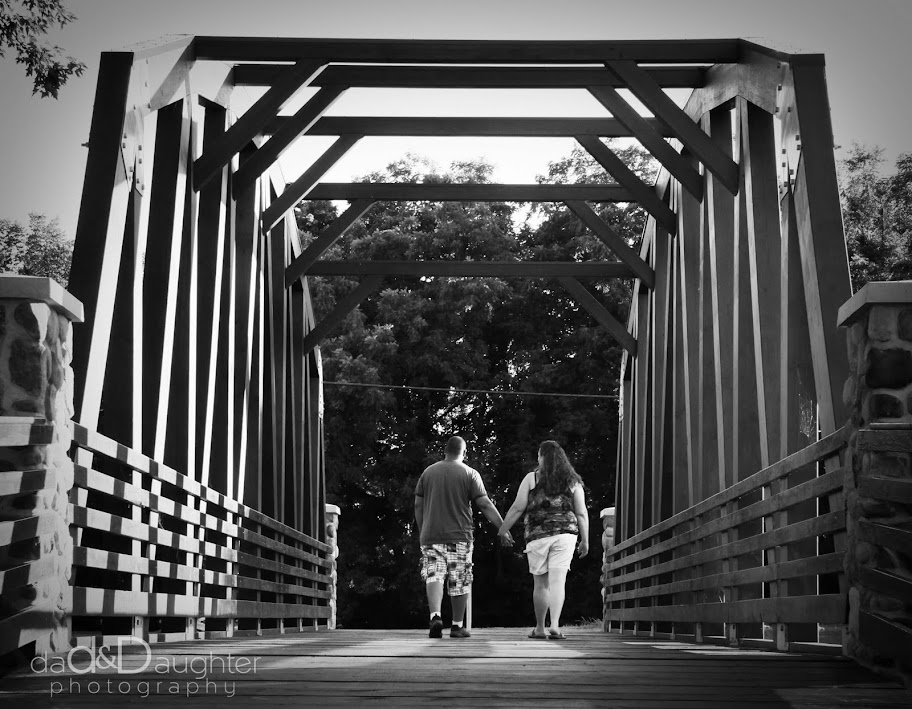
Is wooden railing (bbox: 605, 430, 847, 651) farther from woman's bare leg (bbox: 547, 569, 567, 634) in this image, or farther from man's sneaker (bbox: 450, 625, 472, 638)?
man's sneaker (bbox: 450, 625, 472, 638)

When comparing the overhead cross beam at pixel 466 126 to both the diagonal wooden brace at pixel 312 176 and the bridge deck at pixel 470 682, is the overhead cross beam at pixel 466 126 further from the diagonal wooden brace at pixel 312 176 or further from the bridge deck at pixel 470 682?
the bridge deck at pixel 470 682

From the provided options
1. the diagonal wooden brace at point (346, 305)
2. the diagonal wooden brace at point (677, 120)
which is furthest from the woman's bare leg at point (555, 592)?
the diagonal wooden brace at point (346, 305)

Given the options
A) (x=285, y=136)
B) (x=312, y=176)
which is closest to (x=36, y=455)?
(x=285, y=136)

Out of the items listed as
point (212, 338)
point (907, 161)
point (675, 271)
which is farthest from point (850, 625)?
point (907, 161)

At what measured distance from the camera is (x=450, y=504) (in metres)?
8.91

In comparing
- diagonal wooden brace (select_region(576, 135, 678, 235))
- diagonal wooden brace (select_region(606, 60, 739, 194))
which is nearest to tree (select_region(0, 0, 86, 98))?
diagonal wooden brace (select_region(576, 135, 678, 235))

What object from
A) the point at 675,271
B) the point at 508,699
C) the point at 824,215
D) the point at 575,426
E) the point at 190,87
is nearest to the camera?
the point at 508,699

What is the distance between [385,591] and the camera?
86.0ft

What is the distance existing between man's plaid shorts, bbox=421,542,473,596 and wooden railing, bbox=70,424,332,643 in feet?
4.18

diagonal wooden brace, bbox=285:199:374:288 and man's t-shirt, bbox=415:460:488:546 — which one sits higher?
diagonal wooden brace, bbox=285:199:374:288

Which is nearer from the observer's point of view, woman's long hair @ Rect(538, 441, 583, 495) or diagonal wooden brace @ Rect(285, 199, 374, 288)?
woman's long hair @ Rect(538, 441, 583, 495)

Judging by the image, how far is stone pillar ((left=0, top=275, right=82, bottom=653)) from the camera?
3.91 metres

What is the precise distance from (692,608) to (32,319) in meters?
4.79

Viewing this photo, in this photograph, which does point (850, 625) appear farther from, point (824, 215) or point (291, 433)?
point (291, 433)
